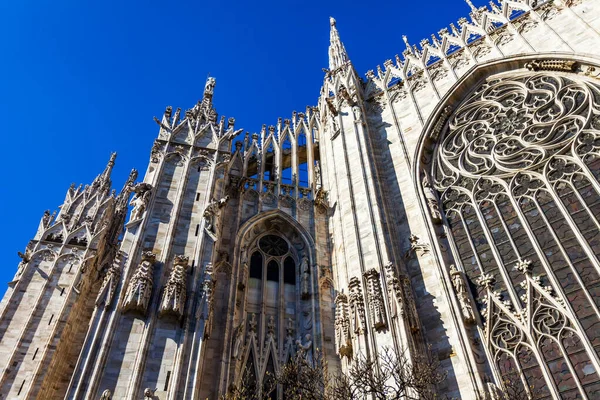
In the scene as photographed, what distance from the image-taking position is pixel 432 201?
1515 centimetres

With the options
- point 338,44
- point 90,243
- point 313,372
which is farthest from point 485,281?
point 338,44

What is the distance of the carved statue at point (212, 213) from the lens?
1420 centimetres

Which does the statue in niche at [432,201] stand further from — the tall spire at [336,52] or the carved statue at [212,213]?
the tall spire at [336,52]

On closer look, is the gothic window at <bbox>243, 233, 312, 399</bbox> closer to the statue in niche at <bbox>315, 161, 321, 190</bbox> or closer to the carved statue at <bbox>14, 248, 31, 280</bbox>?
the statue in niche at <bbox>315, 161, 321, 190</bbox>

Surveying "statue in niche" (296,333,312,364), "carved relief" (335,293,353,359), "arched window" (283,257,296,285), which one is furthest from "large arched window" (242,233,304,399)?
"carved relief" (335,293,353,359)

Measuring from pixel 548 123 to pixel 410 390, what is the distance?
9080mm

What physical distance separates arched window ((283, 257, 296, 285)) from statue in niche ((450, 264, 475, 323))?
4.45m

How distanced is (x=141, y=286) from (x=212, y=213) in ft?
10.5

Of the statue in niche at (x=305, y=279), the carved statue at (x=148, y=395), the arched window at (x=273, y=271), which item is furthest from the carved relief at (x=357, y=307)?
the carved statue at (x=148, y=395)

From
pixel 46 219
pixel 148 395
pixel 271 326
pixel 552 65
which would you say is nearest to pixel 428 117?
pixel 552 65

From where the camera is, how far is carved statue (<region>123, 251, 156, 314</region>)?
1171cm

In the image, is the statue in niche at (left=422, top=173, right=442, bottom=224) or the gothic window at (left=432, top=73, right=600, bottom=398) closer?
the gothic window at (left=432, top=73, right=600, bottom=398)

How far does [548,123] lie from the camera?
1538cm

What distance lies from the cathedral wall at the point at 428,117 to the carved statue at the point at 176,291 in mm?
5483
